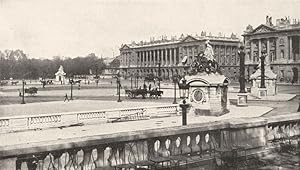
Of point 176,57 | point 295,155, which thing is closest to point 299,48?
point 176,57

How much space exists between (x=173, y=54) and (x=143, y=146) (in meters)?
113

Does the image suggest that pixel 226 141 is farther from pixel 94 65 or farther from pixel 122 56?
pixel 122 56

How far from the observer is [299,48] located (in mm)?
74000

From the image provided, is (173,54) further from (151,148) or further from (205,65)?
(151,148)

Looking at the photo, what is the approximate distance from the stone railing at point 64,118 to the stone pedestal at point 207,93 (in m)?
2.40

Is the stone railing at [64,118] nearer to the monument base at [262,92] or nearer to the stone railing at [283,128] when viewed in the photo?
the stone railing at [283,128]

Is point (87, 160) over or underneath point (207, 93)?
underneath

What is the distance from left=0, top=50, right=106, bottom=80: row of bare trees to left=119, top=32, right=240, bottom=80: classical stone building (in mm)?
15759

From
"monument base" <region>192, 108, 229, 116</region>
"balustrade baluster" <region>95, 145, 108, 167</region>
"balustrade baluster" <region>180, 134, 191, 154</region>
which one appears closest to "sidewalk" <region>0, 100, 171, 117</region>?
"monument base" <region>192, 108, 229, 116</region>

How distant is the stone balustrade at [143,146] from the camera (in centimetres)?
560

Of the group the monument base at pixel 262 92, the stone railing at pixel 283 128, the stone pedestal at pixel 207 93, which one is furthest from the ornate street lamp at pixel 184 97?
the monument base at pixel 262 92

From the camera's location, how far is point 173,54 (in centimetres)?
11856

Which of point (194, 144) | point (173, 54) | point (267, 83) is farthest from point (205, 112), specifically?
point (173, 54)

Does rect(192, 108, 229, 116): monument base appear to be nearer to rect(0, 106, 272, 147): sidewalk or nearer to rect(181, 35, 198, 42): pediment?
rect(0, 106, 272, 147): sidewalk
